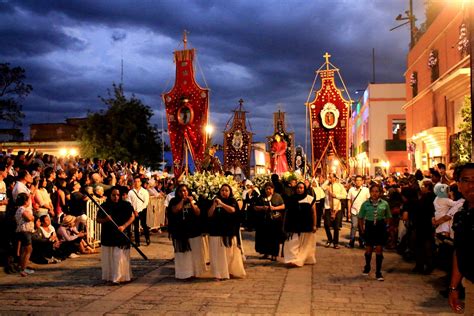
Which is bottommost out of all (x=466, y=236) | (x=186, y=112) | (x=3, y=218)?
(x=3, y=218)

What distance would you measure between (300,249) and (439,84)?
42.3ft

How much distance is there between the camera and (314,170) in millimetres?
22422

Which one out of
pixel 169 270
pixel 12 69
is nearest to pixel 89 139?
pixel 12 69

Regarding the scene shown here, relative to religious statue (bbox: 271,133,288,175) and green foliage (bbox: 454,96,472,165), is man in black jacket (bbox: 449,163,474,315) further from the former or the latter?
religious statue (bbox: 271,133,288,175)

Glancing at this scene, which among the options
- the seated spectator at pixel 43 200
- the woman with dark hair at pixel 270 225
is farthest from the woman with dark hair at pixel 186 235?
the seated spectator at pixel 43 200

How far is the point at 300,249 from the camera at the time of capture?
Answer: 1105 centimetres

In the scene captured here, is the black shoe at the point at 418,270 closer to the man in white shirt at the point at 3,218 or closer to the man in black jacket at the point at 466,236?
the man in black jacket at the point at 466,236

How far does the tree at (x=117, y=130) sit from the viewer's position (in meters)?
36.1

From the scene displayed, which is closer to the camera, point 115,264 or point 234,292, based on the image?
point 234,292

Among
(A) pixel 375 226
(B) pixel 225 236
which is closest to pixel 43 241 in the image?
(B) pixel 225 236

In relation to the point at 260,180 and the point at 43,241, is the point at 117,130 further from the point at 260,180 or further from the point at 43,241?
the point at 43,241

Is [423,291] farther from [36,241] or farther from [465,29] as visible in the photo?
[465,29]

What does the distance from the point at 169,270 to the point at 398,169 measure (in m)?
33.8

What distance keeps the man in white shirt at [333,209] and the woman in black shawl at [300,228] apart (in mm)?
2727
